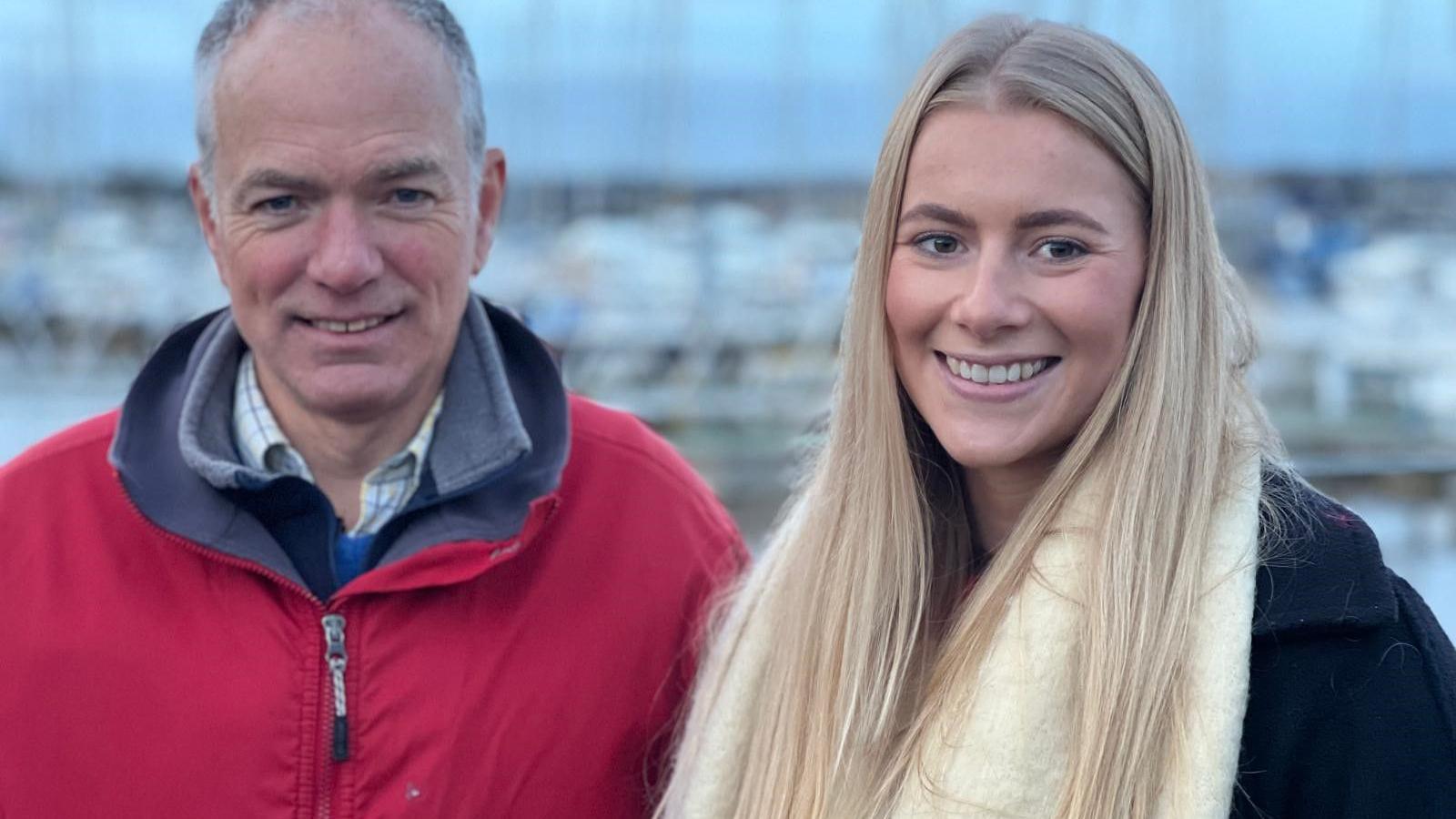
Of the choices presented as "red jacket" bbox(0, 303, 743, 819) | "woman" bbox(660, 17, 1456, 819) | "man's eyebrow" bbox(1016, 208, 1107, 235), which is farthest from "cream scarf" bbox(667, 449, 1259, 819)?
"red jacket" bbox(0, 303, 743, 819)

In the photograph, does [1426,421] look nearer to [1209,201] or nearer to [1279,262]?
[1279,262]

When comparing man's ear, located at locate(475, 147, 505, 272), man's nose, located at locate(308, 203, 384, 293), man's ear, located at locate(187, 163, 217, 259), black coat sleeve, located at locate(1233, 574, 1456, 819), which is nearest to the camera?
black coat sleeve, located at locate(1233, 574, 1456, 819)

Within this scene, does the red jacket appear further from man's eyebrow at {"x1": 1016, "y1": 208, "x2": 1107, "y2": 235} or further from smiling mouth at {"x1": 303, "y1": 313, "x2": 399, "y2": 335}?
man's eyebrow at {"x1": 1016, "y1": 208, "x2": 1107, "y2": 235}

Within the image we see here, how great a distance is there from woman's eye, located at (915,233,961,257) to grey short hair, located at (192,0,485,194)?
92 cm

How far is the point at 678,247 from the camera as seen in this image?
13.9 meters

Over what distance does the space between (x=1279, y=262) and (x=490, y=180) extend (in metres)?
12.9

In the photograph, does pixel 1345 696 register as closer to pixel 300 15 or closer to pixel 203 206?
pixel 300 15

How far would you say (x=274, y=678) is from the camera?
2.59m

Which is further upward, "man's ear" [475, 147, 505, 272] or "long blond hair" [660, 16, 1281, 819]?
"man's ear" [475, 147, 505, 272]

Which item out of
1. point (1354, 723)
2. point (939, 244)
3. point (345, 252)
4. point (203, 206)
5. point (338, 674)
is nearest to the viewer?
point (1354, 723)

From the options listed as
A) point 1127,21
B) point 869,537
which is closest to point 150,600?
point 869,537

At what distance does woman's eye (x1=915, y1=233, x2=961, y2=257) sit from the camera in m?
2.36

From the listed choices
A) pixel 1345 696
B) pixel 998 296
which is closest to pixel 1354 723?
pixel 1345 696

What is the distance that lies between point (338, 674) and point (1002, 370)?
115 centimetres
